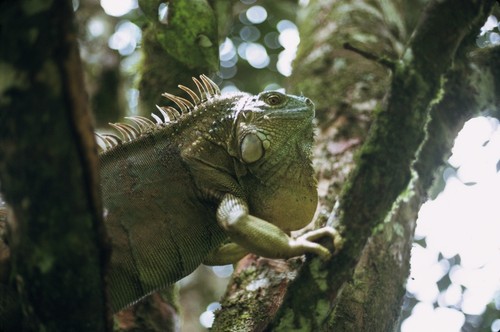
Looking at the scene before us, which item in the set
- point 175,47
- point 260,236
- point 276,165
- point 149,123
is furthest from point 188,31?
point 260,236

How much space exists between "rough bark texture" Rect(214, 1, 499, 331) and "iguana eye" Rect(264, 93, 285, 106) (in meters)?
0.72

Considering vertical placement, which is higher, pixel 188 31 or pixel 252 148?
pixel 188 31

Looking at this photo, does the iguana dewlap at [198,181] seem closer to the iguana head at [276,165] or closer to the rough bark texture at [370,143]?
the iguana head at [276,165]

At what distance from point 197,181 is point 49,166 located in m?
1.53

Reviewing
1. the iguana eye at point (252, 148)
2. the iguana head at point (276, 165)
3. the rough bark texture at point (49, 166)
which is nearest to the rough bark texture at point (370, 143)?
the iguana head at point (276, 165)

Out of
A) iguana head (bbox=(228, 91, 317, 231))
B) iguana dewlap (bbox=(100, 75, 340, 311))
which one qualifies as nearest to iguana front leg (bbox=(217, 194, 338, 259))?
iguana dewlap (bbox=(100, 75, 340, 311))

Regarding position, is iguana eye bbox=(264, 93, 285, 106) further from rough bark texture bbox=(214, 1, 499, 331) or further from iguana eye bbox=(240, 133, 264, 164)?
rough bark texture bbox=(214, 1, 499, 331)

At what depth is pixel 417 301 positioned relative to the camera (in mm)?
6234

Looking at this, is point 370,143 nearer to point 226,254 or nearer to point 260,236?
point 260,236

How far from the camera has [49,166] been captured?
6.68 ft

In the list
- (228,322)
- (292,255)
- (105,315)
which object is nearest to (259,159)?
(292,255)

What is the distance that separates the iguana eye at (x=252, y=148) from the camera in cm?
347

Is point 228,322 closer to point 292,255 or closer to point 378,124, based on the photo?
point 292,255

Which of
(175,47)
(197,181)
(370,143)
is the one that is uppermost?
(370,143)
